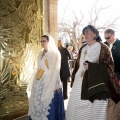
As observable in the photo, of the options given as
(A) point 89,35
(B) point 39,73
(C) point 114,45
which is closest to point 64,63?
(B) point 39,73

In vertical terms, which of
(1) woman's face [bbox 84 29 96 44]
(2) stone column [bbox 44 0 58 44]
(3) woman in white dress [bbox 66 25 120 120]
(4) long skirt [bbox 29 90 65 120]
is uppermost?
(2) stone column [bbox 44 0 58 44]

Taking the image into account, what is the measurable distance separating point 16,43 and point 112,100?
2.18m

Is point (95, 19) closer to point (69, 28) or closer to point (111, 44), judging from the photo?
point (69, 28)

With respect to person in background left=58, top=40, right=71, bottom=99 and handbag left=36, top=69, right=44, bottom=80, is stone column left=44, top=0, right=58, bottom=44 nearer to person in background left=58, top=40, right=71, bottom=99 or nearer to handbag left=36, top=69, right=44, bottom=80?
person in background left=58, top=40, right=71, bottom=99

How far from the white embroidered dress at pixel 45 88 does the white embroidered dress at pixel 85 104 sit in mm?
654

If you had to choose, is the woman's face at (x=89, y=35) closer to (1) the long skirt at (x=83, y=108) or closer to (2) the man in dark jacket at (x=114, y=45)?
(1) the long skirt at (x=83, y=108)

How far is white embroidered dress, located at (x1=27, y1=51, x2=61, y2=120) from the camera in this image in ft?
13.3

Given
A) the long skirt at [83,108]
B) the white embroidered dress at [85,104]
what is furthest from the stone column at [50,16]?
the long skirt at [83,108]

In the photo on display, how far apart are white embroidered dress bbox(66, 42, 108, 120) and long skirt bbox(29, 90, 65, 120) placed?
1.97 ft

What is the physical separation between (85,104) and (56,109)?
1018 millimetres

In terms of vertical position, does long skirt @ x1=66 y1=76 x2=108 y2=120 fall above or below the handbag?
below

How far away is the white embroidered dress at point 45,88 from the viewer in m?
4.04

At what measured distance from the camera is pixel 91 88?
3.22 metres

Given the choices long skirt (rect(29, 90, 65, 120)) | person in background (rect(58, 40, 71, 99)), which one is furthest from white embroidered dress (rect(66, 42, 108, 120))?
person in background (rect(58, 40, 71, 99))
